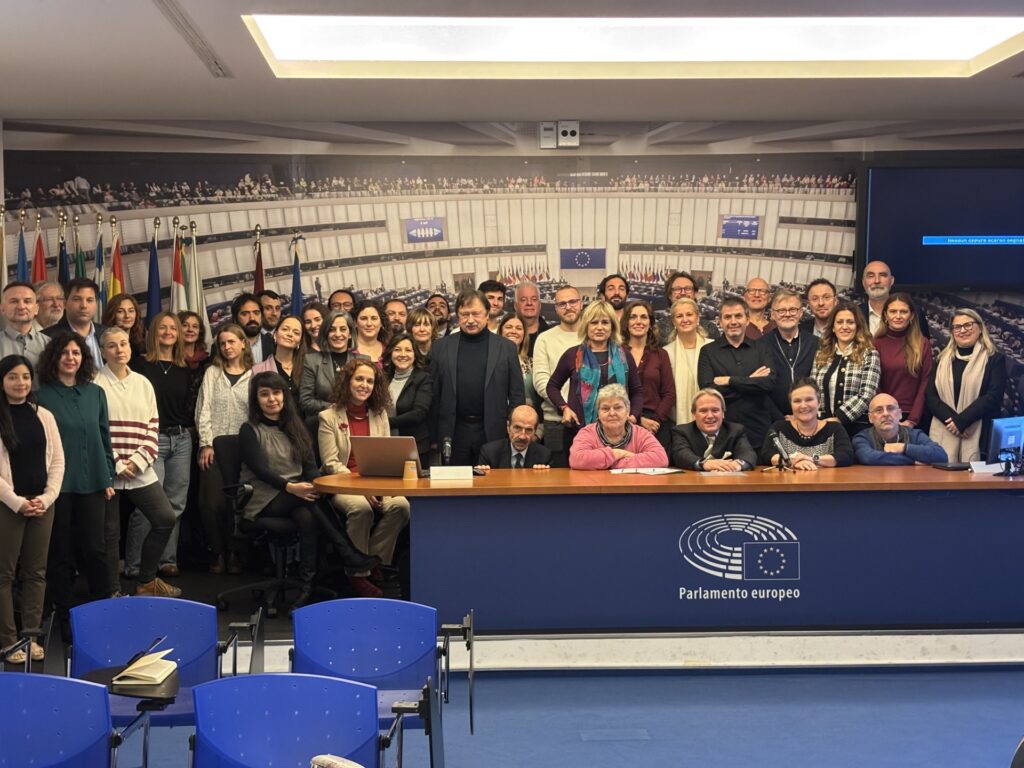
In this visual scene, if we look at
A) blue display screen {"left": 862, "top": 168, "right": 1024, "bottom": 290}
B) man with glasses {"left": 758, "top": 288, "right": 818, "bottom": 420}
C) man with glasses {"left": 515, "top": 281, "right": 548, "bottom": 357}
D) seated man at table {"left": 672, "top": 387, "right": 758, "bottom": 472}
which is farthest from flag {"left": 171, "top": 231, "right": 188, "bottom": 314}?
blue display screen {"left": 862, "top": 168, "right": 1024, "bottom": 290}

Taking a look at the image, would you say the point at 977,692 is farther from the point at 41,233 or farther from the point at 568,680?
the point at 41,233

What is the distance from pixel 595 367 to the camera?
706cm

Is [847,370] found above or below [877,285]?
below

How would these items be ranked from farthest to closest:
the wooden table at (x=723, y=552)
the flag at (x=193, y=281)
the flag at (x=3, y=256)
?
the flag at (x=193, y=281)
the flag at (x=3, y=256)
the wooden table at (x=723, y=552)

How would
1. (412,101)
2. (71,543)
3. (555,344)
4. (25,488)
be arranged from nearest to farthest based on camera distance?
(25,488) → (71,543) → (555,344) → (412,101)

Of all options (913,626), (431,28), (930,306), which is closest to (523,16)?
(431,28)

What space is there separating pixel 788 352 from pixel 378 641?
3.97 m

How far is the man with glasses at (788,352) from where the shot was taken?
24.1 feet

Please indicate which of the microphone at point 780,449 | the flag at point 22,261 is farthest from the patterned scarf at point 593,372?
the flag at point 22,261

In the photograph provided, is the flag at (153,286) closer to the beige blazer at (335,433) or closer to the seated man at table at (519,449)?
the beige blazer at (335,433)

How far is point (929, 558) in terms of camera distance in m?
6.21

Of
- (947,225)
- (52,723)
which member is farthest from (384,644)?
(947,225)

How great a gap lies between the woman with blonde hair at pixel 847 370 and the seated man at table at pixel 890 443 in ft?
0.88

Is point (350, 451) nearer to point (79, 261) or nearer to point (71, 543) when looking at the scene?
point (71, 543)
